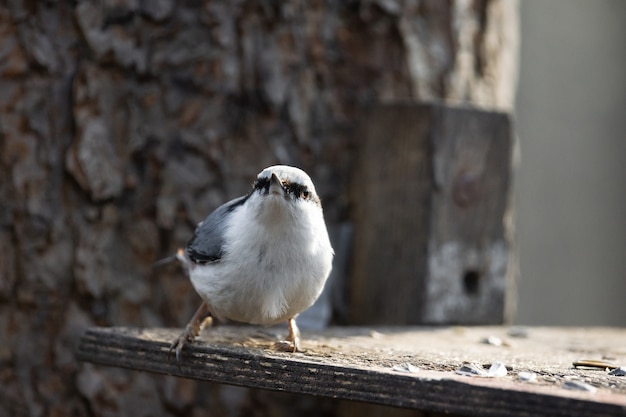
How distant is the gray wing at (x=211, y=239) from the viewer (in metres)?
2.14

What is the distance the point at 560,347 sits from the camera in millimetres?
2312

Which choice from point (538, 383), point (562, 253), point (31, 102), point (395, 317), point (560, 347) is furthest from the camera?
point (562, 253)

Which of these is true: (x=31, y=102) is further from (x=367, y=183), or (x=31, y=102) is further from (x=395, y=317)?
(x=395, y=317)

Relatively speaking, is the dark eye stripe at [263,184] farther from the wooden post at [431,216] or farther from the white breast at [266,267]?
the wooden post at [431,216]

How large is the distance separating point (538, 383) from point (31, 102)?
5.91 feet

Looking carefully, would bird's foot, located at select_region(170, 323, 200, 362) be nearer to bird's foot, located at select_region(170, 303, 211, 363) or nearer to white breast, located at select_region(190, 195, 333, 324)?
bird's foot, located at select_region(170, 303, 211, 363)

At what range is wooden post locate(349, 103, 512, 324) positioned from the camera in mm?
2785

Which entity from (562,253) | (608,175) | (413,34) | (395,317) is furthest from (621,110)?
(395,317)

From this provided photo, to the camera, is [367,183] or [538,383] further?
[367,183]

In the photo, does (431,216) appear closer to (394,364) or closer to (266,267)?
(266,267)

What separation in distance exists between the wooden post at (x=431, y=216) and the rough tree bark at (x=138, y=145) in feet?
0.47

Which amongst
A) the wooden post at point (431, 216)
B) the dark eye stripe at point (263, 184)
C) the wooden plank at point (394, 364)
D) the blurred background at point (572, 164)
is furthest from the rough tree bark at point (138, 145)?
the blurred background at point (572, 164)

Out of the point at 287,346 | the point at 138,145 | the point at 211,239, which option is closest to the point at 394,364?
the point at 287,346

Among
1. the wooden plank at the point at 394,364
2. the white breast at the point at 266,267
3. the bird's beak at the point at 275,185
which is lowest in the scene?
the wooden plank at the point at 394,364
